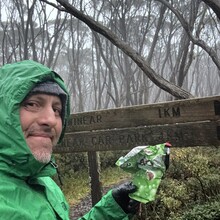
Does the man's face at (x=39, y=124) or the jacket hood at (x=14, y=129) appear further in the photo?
the man's face at (x=39, y=124)

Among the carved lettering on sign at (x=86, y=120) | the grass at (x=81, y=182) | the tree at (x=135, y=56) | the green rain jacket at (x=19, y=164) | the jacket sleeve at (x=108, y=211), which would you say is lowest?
the grass at (x=81, y=182)

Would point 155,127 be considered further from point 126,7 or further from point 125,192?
point 126,7

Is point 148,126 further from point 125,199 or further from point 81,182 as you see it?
point 81,182

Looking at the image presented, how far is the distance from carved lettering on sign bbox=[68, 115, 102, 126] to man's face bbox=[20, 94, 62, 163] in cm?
233

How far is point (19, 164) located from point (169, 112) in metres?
2.14

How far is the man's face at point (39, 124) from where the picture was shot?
1.54 meters

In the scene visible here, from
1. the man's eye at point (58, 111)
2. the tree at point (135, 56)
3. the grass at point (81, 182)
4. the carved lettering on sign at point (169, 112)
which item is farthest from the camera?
the grass at point (81, 182)

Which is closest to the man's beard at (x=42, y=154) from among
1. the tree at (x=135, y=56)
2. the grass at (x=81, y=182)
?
the tree at (x=135, y=56)

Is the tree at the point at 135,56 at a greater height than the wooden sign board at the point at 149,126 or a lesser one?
greater

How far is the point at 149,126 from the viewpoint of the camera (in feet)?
11.6

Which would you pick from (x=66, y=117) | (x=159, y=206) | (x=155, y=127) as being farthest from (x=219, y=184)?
(x=66, y=117)

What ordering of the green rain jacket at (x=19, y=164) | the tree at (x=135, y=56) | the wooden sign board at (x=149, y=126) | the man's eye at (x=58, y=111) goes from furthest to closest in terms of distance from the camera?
1. the tree at (x=135, y=56)
2. the wooden sign board at (x=149, y=126)
3. the man's eye at (x=58, y=111)
4. the green rain jacket at (x=19, y=164)

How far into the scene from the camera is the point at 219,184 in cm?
529

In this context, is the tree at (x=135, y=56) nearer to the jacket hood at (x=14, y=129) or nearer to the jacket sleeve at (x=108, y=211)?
the jacket sleeve at (x=108, y=211)
